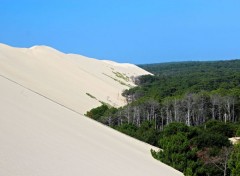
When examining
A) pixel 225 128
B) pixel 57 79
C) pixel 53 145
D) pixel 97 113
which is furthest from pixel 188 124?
pixel 53 145

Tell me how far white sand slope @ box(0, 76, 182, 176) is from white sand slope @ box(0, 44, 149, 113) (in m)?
21.2

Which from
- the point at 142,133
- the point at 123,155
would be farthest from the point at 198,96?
the point at 123,155

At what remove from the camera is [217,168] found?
17.0 metres

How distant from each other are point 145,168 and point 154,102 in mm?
27285

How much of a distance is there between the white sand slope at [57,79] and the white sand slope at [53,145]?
21158mm

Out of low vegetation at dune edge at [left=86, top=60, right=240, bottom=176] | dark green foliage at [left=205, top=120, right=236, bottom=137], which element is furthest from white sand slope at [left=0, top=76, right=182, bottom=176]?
dark green foliage at [left=205, top=120, right=236, bottom=137]

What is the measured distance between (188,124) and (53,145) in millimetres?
26436

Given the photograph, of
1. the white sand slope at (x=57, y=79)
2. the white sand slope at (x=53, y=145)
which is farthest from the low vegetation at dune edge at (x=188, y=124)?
the white sand slope at (x=57, y=79)

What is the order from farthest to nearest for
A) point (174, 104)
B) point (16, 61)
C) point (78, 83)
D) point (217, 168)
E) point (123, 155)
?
point (78, 83), point (16, 61), point (174, 104), point (217, 168), point (123, 155)

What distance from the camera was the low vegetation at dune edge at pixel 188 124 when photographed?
55.2 ft

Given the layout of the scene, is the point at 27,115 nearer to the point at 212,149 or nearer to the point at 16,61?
the point at 212,149

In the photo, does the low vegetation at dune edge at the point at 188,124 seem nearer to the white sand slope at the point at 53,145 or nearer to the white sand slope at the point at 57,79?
the white sand slope at the point at 53,145

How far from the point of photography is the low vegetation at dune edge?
1681cm

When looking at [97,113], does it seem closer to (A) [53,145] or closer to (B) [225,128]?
(B) [225,128]
